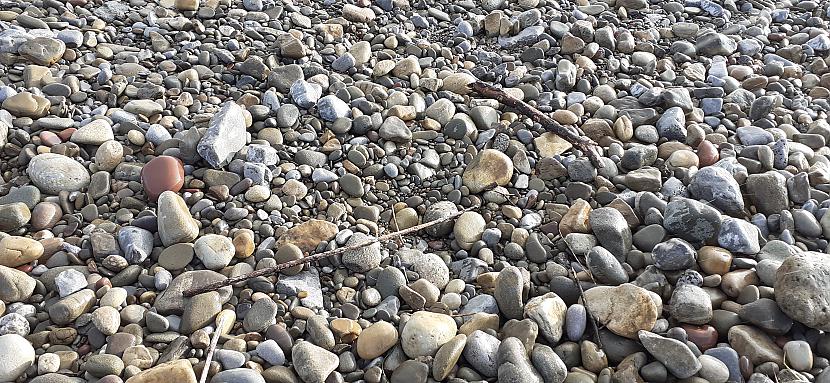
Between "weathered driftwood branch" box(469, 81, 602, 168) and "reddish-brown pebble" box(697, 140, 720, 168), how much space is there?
422mm

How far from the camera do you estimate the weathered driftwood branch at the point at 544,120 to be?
9.34ft

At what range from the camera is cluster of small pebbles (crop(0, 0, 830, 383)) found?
2.03 meters

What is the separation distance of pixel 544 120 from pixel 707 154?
2.28 feet

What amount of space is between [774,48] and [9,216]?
378cm

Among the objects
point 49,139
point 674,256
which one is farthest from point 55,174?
point 674,256

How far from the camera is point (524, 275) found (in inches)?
92.2

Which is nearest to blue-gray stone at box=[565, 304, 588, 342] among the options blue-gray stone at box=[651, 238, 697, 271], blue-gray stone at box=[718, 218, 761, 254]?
blue-gray stone at box=[651, 238, 697, 271]

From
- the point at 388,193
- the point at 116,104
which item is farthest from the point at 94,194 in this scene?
the point at 388,193

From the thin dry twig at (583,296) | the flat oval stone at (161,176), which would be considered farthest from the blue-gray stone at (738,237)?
the flat oval stone at (161,176)

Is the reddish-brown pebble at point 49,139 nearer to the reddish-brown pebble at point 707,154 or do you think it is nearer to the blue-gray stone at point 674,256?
the blue-gray stone at point 674,256

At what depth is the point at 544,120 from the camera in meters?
3.00

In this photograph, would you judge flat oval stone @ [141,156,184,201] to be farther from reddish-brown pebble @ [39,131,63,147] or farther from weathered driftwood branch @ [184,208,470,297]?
weathered driftwood branch @ [184,208,470,297]

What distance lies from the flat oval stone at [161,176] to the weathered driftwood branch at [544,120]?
1443mm

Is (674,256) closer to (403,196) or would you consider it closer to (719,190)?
(719,190)
